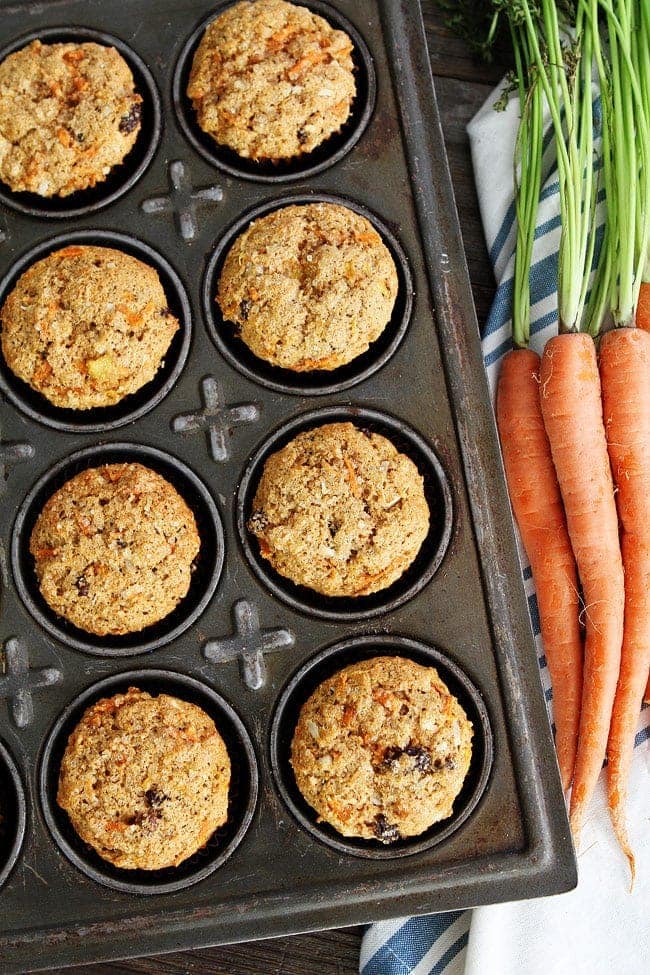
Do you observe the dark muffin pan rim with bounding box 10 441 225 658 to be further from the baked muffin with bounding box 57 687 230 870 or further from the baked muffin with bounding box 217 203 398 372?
the baked muffin with bounding box 217 203 398 372

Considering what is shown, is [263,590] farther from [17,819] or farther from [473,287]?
[473,287]

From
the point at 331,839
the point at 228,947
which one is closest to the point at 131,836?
the point at 331,839

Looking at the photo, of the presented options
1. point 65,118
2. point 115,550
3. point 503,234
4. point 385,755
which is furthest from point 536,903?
point 65,118

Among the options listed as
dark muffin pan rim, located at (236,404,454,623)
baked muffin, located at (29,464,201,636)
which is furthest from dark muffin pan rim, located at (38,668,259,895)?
dark muffin pan rim, located at (236,404,454,623)

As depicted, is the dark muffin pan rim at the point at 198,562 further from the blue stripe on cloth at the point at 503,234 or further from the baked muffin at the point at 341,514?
the blue stripe on cloth at the point at 503,234

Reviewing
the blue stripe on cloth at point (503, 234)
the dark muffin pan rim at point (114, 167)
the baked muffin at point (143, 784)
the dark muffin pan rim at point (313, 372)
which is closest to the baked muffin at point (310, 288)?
the dark muffin pan rim at point (313, 372)
